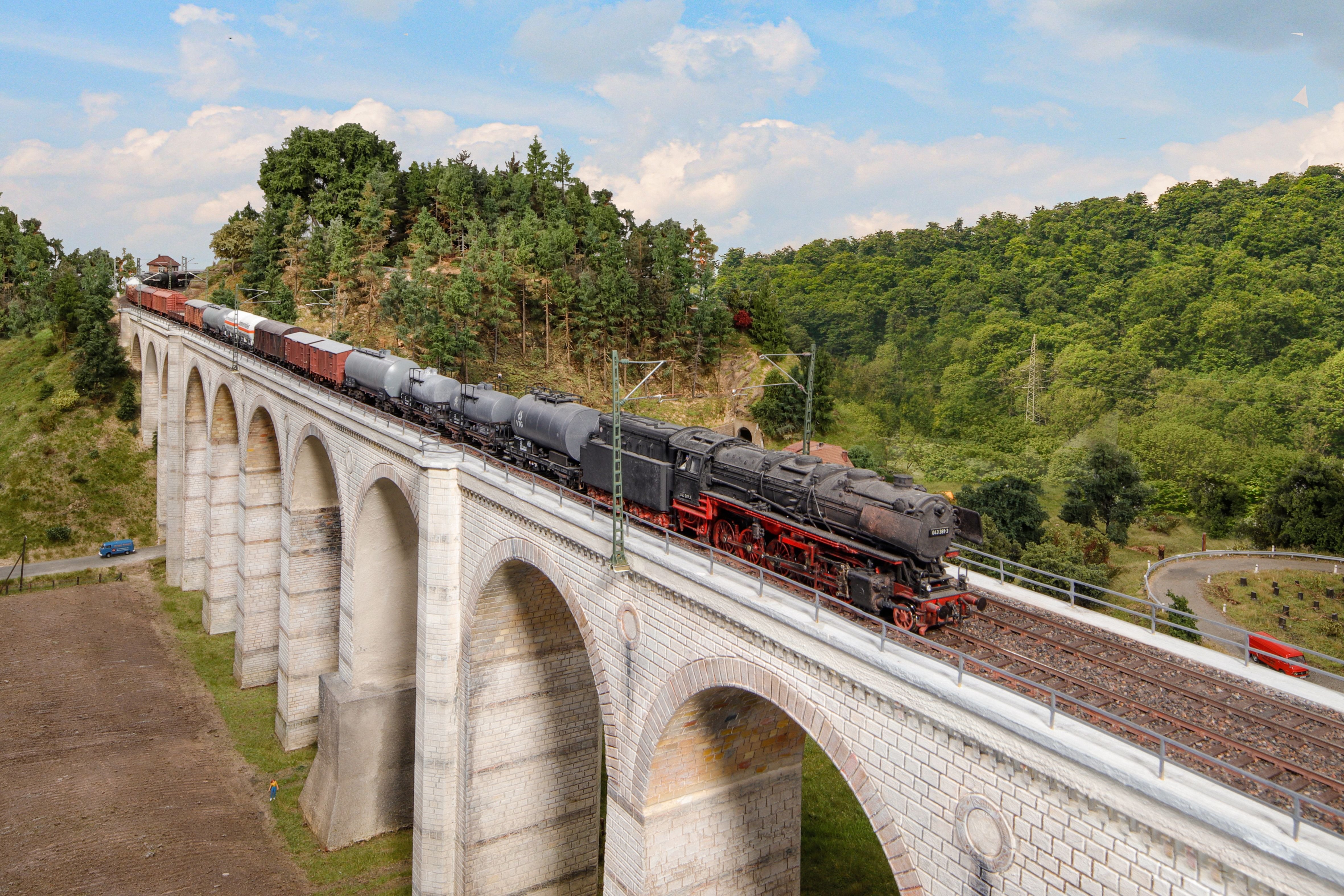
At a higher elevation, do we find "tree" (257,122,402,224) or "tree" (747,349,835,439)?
"tree" (257,122,402,224)

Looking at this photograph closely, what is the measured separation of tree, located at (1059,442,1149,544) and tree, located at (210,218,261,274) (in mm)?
79516

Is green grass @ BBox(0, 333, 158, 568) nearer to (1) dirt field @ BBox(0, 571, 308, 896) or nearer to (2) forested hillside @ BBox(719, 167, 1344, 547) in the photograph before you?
(1) dirt field @ BBox(0, 571, 308, 896)

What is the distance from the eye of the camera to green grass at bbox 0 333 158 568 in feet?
195

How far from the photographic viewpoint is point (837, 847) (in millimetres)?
30078

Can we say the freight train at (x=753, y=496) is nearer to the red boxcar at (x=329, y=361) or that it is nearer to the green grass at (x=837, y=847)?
the red boxcar at (x=329, y=361)

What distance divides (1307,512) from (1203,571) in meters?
7.74

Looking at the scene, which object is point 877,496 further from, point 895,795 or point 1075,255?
point 1075,255

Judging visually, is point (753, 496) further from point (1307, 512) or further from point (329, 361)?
point (1307, 512)

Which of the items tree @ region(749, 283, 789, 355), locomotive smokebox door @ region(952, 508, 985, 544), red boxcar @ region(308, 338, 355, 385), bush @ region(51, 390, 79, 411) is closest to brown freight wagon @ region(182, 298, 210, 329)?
bush @ region(51, 390, 79, 411)

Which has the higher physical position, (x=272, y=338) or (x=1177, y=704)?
(x=272, y=338)

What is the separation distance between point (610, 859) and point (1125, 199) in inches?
4179

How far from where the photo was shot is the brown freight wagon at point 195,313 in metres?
62.2

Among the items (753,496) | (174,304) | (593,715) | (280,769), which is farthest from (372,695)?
(174,304)

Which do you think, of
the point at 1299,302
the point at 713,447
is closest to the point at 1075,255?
the point at 1299,302
